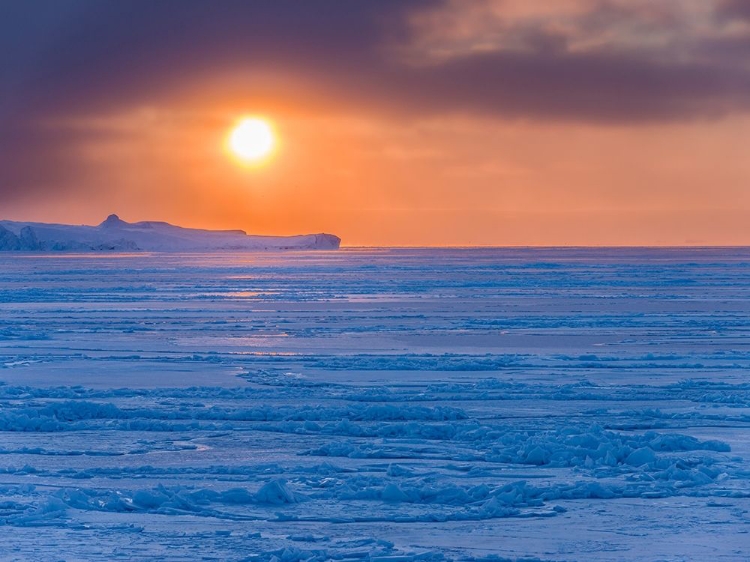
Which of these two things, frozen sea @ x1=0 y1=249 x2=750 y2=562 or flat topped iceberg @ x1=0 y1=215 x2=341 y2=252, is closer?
frozen sea @ x1=0 y1=249 x2=750 y2=562

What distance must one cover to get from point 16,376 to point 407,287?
21992 mm

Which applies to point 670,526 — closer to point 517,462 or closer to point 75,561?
point 517,462

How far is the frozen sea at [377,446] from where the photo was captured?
5.18m

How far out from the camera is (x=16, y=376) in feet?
36.6

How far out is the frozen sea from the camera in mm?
5180

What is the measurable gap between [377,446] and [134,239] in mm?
168941

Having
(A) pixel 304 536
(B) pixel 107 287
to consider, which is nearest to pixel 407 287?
(B) pixel 107 287

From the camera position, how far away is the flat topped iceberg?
14512 centimetres

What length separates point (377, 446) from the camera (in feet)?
23.7

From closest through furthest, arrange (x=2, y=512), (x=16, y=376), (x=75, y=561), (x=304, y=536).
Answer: (x=75, y=561)
(x=304, y=536)
(x=2, y=512)
(x=16, y=376)

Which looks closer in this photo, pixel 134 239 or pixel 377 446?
Answer: pixel 377 446

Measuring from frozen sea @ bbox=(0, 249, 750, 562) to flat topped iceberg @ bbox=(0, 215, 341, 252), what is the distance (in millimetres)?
118256

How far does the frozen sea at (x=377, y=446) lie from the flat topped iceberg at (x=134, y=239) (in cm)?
11826

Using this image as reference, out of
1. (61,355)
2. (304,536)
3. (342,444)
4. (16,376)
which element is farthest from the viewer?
(61,355)
